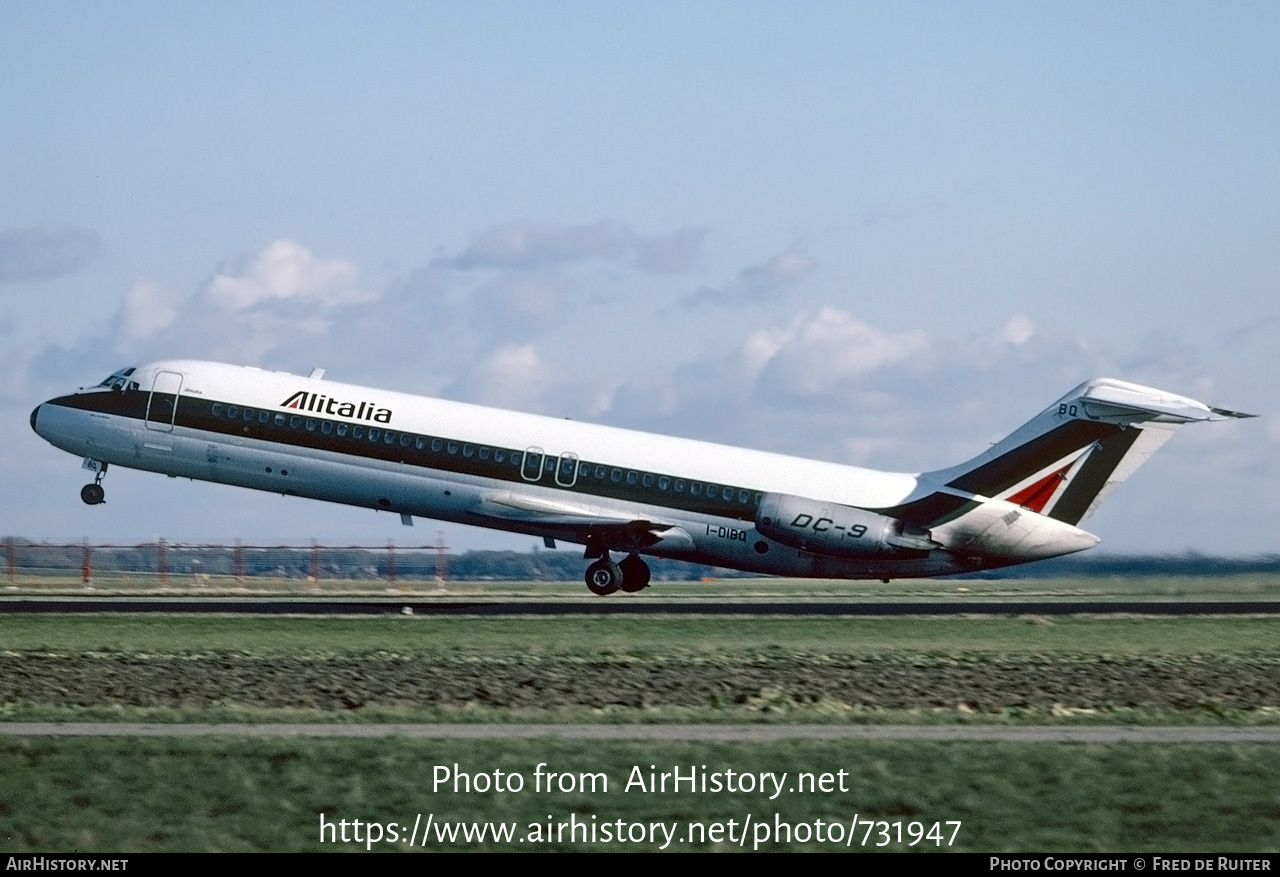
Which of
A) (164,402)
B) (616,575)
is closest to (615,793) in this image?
(616,575)

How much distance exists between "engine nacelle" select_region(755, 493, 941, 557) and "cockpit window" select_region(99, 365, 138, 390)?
61.3 feet

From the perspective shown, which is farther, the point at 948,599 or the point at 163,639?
the point at 948,599

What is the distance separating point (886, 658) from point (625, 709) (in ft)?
31.2

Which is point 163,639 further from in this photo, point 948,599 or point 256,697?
point 948,599

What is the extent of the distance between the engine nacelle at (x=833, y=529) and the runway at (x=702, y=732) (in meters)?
24.9

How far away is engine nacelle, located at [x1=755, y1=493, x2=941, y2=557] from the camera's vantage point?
46531mm

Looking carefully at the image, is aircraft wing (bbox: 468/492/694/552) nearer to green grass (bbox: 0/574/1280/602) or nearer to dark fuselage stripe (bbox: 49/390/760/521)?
dark fuselage stripe (bbox: 49/390/760/521)

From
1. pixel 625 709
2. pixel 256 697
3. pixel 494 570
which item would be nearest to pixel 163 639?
pixel 256 697

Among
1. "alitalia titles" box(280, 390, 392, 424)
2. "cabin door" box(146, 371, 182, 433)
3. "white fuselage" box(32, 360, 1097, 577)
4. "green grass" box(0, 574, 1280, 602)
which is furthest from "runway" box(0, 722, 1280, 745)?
"green grass" box(0, 574, 1280, 602)

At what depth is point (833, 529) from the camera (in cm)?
4659

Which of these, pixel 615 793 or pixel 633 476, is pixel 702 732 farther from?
pixel 633 476

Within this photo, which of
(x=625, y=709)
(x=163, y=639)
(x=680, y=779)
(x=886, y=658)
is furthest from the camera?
(x=163, y=639)

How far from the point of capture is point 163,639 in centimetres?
3375
